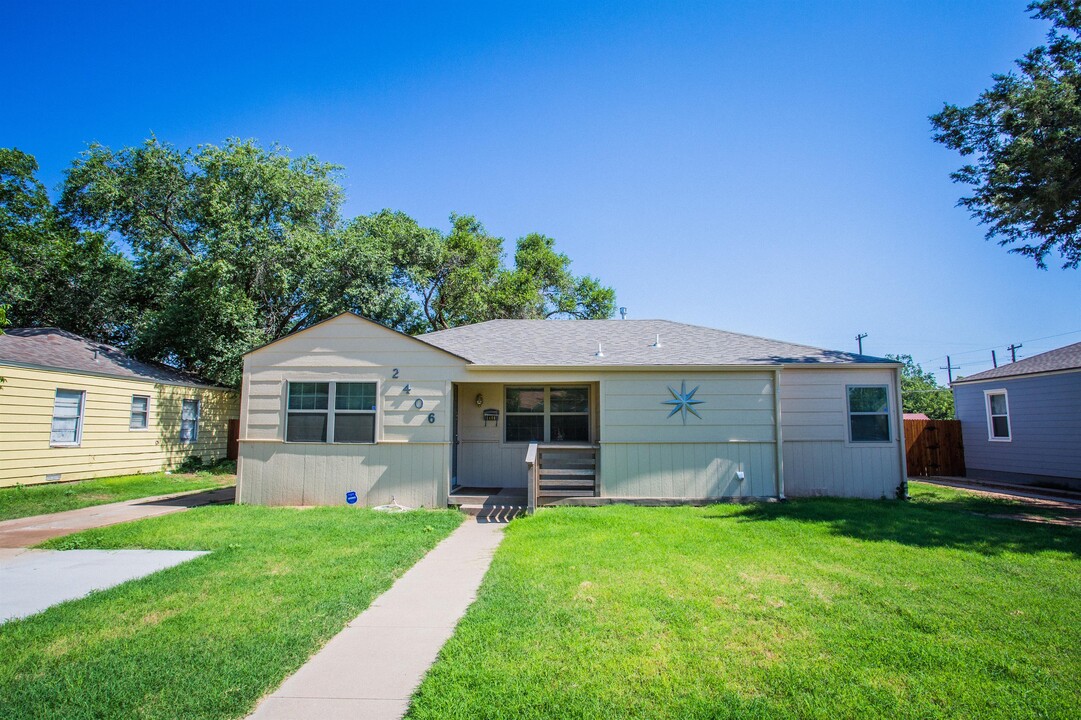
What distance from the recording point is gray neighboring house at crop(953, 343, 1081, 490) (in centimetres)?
1280

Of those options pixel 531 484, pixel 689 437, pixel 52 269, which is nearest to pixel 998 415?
pixel 689 437

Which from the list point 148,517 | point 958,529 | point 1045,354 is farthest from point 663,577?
point 1045,354

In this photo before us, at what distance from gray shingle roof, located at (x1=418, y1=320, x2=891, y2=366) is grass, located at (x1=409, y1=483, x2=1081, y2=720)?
4.06m

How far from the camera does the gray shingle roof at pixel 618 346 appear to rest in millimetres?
10375

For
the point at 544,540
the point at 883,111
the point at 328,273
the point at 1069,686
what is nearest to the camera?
the point at 1069,686

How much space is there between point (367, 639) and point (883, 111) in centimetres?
A: 1301

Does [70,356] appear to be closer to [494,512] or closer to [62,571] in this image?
[62,571]

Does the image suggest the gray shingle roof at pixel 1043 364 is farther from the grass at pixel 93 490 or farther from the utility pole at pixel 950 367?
the utility pole at pixel 950 367

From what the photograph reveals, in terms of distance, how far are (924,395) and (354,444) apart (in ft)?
152

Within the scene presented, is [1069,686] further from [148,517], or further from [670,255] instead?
[670,255]

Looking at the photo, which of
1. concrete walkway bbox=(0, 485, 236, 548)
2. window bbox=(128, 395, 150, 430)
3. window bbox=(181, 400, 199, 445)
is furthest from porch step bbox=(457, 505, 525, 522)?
window bbox=(181, 400, 199, 445)

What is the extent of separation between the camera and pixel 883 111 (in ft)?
35.2

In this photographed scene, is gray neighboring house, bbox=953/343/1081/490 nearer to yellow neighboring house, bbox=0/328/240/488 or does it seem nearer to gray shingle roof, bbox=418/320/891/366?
gray shingle roof, bbox=418/320/891/366

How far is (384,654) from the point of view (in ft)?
11.9
